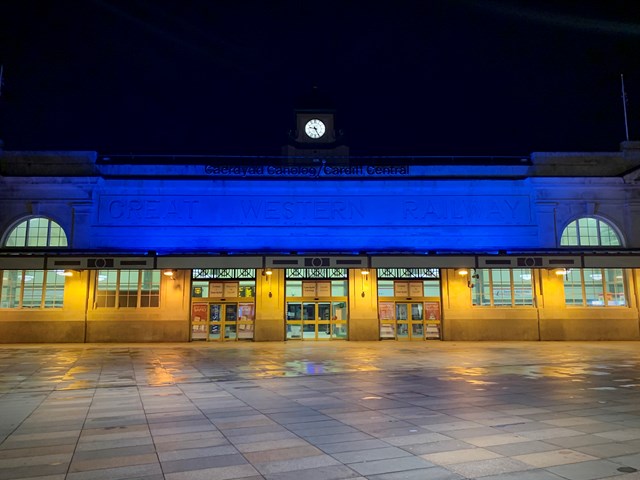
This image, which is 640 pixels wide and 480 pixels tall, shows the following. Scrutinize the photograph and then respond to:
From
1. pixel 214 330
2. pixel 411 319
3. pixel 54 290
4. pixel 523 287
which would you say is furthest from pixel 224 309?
pixel 523 287

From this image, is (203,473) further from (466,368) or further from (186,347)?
(186,347)

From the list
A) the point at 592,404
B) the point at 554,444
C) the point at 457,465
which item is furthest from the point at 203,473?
the point at 592,404

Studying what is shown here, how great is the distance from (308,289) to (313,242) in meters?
2.42

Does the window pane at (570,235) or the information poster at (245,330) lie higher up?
the window pane at (570,235)

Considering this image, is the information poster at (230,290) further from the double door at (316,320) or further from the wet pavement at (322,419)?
the wet pavement at (322,419)

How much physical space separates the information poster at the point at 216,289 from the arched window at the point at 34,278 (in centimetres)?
695

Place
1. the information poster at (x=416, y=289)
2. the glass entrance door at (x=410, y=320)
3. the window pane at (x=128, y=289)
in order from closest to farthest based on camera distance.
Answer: the window pane at (x=128, y=289) < the glass entrance door at (x=410, y=320) < the information poster at (x=416, y=289)

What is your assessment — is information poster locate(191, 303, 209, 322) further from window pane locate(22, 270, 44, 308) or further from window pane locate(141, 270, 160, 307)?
window pane locate(22, 270, 44, 308)

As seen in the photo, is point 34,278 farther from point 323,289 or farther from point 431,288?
point 431,288

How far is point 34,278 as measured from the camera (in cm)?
2453

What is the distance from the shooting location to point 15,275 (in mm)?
24469

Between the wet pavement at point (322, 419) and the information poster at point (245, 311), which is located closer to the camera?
the wet pavement at point (322, 419)

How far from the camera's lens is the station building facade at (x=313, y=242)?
2436 centimetres

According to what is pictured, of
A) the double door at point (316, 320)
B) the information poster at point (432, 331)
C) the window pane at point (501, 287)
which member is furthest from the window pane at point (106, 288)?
the window pane at point (501, 287)
